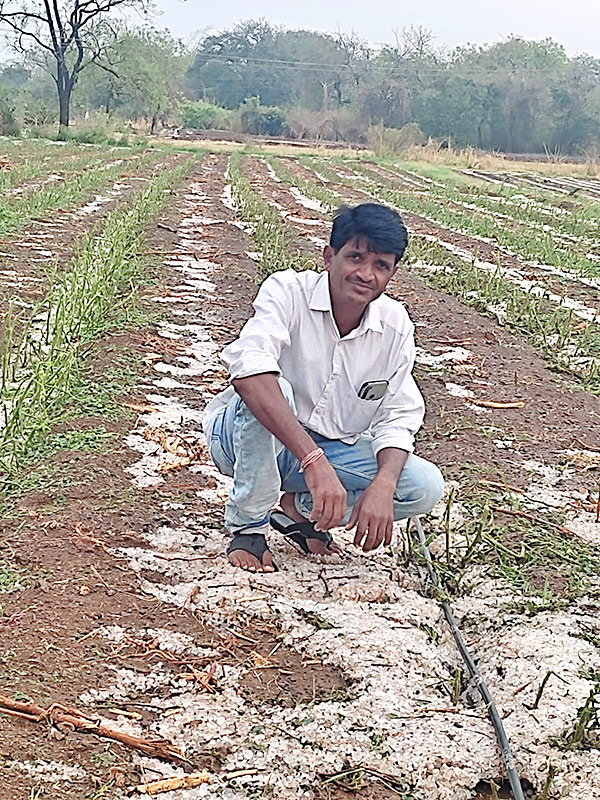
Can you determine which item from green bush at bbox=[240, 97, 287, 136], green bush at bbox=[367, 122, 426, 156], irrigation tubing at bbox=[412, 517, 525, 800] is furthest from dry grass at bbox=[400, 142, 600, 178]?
irrigation tubing at bbox=[412, 517, 525, 800]

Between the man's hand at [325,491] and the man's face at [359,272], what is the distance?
0.47 m

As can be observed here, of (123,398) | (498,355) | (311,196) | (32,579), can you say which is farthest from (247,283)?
(311,196)

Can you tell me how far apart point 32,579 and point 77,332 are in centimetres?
231

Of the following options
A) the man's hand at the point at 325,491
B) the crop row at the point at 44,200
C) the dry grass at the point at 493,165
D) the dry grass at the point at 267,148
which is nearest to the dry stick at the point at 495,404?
the man's hand at the point at 325,491

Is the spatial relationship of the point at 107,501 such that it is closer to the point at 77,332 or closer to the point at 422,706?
the point at 422,706

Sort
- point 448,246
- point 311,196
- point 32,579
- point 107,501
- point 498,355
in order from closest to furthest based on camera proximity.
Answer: point 32,579, point 107,501, point 498,355, point 448,246, point 311,196

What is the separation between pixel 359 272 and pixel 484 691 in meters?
1.13

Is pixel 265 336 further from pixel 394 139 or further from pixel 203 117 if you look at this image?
pixel 203 117

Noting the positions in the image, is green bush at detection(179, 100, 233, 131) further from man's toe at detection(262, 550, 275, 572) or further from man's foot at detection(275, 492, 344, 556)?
man's toe at detection(262, 550, 275, 572)

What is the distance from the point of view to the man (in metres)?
2.65

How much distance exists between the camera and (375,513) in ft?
8.84

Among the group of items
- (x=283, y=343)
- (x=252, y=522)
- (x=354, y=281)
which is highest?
(x=354, y=281)

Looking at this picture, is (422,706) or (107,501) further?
(107,501)

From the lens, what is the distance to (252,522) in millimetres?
2916
